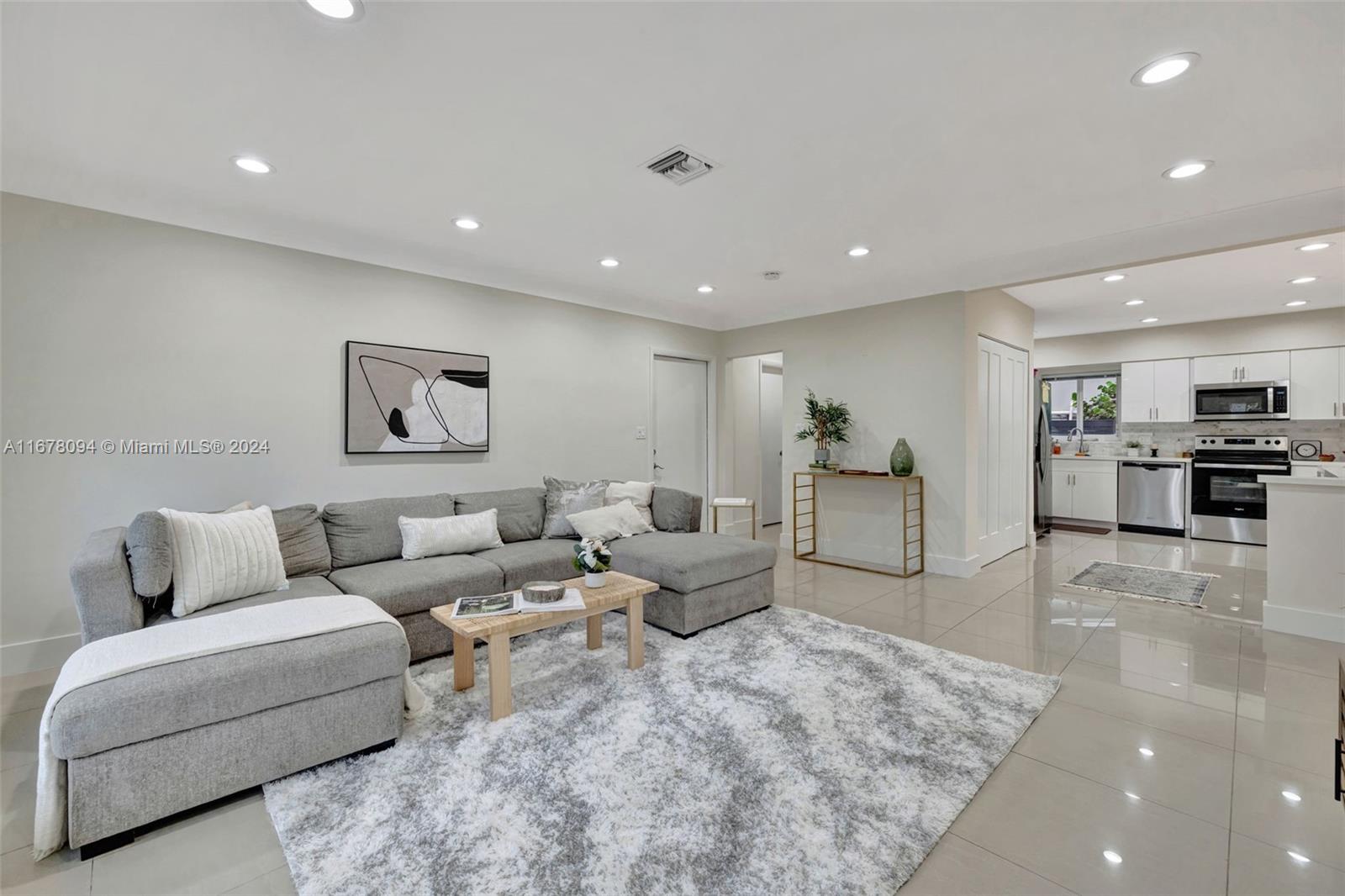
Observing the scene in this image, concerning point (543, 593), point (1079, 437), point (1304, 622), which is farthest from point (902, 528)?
point (1079, 437)

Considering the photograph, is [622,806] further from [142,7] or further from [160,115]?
[160,115]

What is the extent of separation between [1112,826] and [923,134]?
2612 millimetres

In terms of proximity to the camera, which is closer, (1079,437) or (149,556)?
(149,556)

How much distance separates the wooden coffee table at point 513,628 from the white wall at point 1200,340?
23.5 ft

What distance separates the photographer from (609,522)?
4.12m

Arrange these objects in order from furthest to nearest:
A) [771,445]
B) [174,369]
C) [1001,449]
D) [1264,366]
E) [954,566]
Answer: [771,445]
[1264,366]
[1001,449]
[954,566]
[174,369]

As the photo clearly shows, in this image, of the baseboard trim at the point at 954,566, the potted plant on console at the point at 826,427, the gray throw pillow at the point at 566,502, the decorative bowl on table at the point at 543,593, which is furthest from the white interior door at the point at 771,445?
the decorative bowl on table at the point at 543,593

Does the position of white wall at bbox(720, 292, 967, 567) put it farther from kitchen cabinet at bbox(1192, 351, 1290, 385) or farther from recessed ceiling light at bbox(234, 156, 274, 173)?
recessed ceiling light at bbox(234, 156, 274, 173)

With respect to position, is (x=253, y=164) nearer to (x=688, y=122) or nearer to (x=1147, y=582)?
(x=688, y=122)

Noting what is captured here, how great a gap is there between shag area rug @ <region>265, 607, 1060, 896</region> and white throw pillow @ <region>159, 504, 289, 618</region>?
94cm

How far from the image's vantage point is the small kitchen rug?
416 cm

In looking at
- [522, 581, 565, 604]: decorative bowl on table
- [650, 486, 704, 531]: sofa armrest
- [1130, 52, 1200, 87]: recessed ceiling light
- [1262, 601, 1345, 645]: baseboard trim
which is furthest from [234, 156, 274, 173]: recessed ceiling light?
[1262, 601, 1345, 645]: baseboard trim

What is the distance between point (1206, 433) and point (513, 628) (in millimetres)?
8184

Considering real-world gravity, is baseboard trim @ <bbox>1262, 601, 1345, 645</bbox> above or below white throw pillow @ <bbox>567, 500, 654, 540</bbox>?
below
